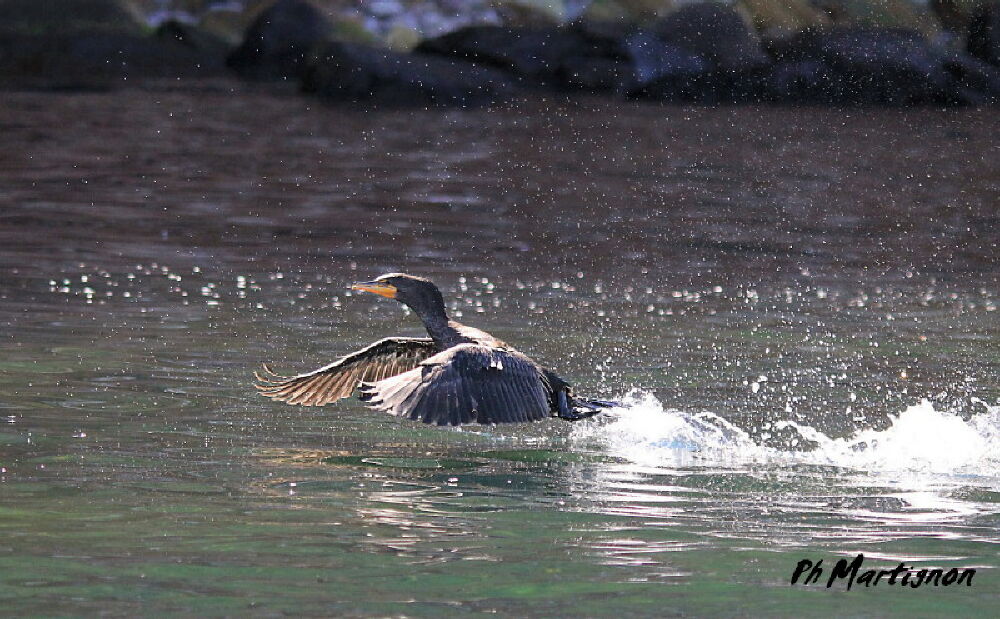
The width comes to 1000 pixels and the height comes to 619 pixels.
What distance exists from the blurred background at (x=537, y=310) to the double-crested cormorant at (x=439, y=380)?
0.97 ft

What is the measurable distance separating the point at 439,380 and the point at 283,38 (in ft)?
101

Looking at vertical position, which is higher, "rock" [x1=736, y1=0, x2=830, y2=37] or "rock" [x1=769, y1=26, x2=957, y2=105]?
"rock" [x1=736, y1=0, x2=830, y2=37]

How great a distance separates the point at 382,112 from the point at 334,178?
858cm

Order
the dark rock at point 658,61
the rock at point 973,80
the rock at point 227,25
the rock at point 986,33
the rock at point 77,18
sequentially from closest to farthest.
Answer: the rock at point 973,80 → the dark rock at point 658,61 → the rock at point 986,33 → the rock at point 77,18 → the rock at point 227,25

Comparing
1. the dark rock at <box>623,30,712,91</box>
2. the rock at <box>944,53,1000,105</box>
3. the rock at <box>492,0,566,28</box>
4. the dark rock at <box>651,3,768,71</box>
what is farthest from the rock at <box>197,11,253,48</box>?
the rock at <box>944,53,1000,105</box>

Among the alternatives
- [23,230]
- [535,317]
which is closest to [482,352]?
[535,317]

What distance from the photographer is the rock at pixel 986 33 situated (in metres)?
35.5

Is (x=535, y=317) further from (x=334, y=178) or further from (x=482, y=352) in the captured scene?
(x=334, y=178)

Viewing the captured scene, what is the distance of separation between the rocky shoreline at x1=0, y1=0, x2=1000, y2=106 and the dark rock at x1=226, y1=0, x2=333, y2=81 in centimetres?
3

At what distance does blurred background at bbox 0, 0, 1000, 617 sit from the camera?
7.18 m

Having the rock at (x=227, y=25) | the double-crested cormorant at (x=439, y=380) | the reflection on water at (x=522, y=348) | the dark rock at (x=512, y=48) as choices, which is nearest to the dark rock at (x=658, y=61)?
the dark rock at (x=512, y=48)

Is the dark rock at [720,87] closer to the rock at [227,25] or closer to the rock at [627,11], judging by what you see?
the rock at [627,11]

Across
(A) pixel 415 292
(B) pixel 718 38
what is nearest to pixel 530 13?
(B) pixel 718 38

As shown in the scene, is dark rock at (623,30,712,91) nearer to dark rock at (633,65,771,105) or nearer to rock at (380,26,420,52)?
dark rock at (633,65,771,105)
